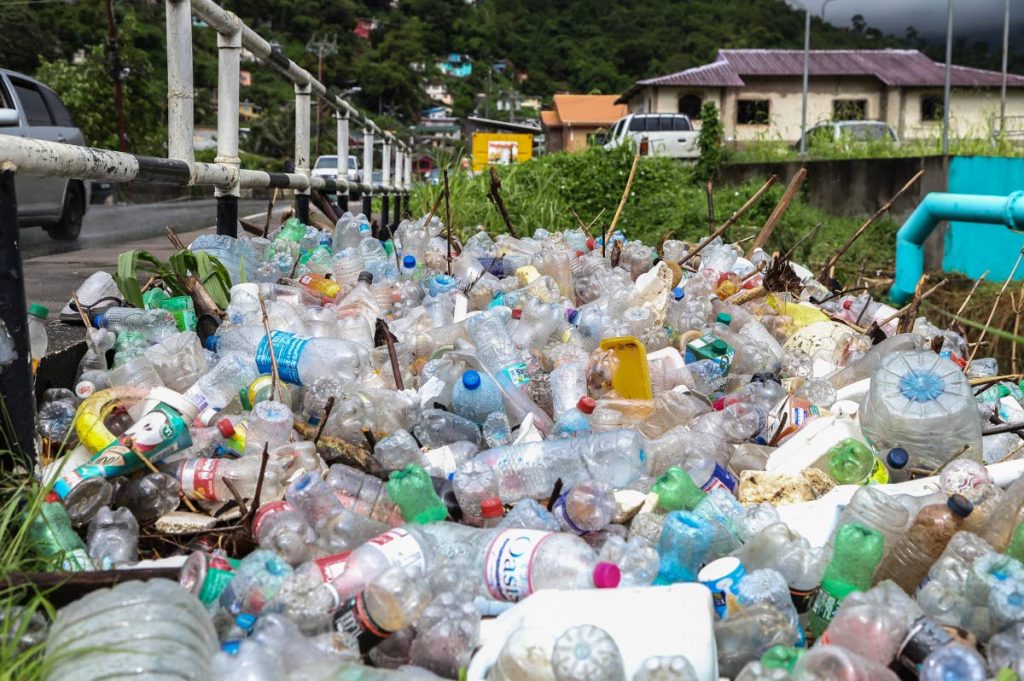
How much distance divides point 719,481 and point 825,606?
66 centimetres

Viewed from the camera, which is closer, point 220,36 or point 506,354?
point 506,354

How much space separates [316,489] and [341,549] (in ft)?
0.61

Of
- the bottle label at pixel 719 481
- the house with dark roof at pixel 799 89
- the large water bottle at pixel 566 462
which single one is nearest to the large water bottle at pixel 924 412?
the bottle label at pixel 719 481

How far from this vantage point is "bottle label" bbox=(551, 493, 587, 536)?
237 centimetres

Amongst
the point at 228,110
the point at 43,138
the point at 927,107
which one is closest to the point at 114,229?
the point at 43,138

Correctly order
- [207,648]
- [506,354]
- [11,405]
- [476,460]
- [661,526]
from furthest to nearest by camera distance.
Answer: [506,354] < [476,460] < [661,526] < [11,405] < [207,648]

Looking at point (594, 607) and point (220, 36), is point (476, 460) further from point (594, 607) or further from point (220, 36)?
point (220, 36)

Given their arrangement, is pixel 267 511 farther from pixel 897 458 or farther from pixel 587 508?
pixel 897 458

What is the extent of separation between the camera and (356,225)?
570 cm

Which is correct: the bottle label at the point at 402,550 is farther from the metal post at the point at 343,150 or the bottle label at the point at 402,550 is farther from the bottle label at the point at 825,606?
the metal post at the point at 343,150

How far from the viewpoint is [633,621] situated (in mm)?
1763

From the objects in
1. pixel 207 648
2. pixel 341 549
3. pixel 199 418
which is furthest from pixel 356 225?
pixel 207 648

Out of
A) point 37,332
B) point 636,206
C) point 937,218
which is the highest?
point 636,206

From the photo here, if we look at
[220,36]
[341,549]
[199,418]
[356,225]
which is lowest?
[341,549]
